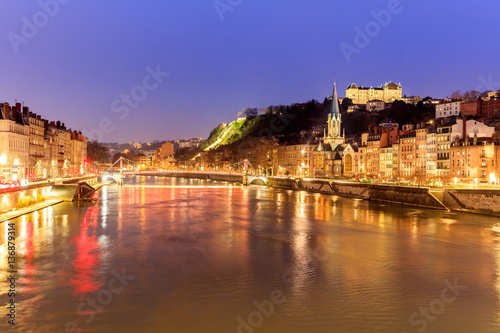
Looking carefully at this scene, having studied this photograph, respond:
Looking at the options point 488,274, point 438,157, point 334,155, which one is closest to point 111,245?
point 488,274

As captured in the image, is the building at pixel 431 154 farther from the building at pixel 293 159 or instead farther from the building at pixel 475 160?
the building at pixel 293 159

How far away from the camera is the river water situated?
34.8 feet

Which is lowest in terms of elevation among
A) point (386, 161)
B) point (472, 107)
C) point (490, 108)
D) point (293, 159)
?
point (386, 161)

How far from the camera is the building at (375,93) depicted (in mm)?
121250

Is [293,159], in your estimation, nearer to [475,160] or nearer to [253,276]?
[475,160]

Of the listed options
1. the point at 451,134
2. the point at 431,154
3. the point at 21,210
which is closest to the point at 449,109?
the point at 431,154

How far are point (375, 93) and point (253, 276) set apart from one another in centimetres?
11577

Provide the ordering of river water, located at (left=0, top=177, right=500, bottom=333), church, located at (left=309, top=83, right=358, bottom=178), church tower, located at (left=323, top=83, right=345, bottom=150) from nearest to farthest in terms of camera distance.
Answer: river water, located at (left=0, top=177, right=500, bottom=333), church, located at (left=309, top=83, right=358, bottom=178), church tower, located at (left=323, top=83, right=345, bottom=150)

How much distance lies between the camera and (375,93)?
122 meters

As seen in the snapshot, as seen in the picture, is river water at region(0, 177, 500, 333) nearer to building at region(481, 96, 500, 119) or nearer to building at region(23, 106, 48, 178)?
building at region(23, 106, 48, 178)

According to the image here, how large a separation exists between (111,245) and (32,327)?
30.9 feet

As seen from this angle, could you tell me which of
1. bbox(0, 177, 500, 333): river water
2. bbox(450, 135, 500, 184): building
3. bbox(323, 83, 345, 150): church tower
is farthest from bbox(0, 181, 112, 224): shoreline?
bbox(323, 83, 345, 150): church tower

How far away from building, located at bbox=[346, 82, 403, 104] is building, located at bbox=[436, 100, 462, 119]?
1685 inches

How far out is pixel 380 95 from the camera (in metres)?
122
